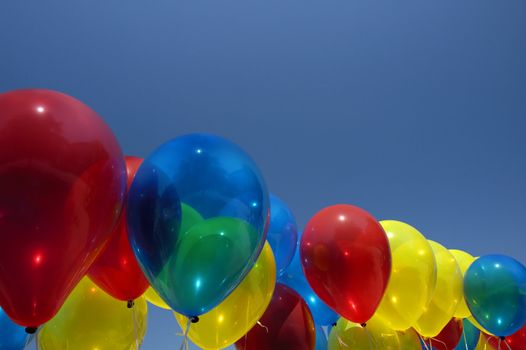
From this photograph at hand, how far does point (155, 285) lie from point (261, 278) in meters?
0.98

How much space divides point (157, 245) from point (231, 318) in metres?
1.07

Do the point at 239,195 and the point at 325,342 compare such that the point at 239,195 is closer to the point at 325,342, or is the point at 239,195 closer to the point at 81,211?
the point at 81,211

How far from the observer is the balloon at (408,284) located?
3.59m

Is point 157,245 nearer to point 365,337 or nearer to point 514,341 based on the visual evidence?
point 365,337

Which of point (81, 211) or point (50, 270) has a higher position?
point (81, 211)

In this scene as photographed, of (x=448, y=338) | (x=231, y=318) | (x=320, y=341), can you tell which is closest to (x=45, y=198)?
(x=231, y=318)

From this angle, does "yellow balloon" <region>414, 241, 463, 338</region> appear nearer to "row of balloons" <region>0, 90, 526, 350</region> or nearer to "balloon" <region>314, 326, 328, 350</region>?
"row of balloons" <region>0, 90, 526, 350</region>

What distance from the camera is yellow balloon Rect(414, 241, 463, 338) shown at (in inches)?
157

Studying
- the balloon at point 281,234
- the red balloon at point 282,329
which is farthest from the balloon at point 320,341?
the red balloon at point 282,329

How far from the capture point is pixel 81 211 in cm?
180

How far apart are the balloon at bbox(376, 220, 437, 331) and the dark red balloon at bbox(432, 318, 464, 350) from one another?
1392mm

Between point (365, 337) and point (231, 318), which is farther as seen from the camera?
point (365, 337)

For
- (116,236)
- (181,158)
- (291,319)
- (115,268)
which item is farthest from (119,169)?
(291,319)

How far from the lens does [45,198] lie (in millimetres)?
1676
